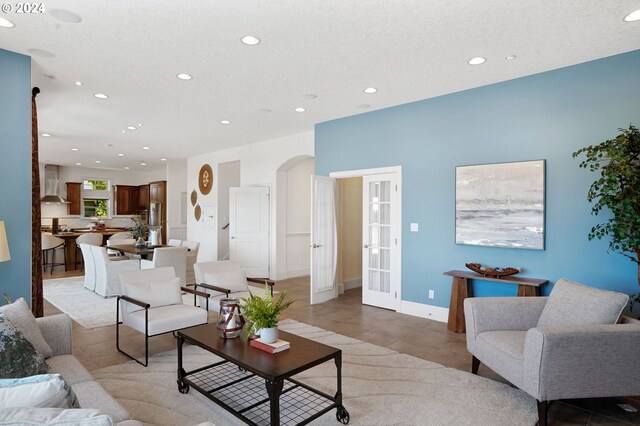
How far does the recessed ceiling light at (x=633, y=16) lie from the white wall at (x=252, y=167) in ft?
15.8

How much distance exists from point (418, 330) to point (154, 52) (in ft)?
13.7

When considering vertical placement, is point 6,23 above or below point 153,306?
above

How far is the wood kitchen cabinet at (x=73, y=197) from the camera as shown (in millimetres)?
12438

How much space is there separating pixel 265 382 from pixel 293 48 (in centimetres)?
285

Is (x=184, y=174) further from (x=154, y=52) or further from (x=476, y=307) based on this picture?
(x=476, y=307)

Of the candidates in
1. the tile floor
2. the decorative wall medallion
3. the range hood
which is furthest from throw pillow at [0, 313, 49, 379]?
the range hood

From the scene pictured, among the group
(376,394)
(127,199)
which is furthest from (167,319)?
(127,199)

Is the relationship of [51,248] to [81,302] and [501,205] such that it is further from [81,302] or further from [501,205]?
[501,205]

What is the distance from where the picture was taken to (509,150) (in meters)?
4.35

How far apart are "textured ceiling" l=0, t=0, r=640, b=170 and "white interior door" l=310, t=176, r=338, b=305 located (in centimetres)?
126

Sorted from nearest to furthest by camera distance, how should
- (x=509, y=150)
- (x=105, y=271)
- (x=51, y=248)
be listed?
(x=509, y=150) < (x=105, y=271) < (x=51, y=248)

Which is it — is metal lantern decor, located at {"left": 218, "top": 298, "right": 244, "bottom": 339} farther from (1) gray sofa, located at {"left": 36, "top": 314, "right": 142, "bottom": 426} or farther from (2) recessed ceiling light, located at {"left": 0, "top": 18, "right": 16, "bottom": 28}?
(2) recessed ceiling light, located at {"left": 0, "top": 18, "right": 16, "bottom": 28}

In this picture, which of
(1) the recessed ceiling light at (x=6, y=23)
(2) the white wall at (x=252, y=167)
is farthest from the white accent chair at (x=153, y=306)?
(2) the white wall at (x=252, y=167)

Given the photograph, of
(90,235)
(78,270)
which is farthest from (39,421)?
(78,270)
